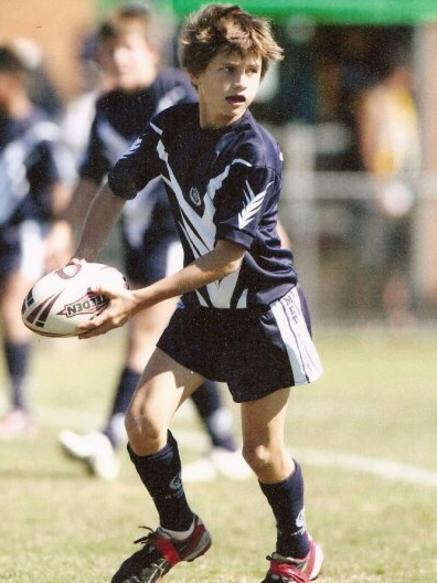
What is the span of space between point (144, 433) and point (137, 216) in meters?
3.00

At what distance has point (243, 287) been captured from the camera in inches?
202

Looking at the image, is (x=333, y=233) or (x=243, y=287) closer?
(x=243, y=287)

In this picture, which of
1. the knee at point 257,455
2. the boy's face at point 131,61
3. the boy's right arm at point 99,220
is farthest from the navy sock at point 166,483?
the boy's face at point 131,61

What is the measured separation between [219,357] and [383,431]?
4132 millimetres

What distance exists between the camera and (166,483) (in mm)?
5164

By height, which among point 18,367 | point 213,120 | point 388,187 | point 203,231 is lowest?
point 388,187

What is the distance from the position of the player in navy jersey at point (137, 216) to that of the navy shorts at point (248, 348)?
2.50m

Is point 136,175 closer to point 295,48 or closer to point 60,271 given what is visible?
point 60,271

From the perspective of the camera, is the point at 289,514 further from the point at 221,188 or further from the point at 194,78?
the point at 194,78

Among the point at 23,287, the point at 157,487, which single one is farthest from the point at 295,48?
the point at 157,487

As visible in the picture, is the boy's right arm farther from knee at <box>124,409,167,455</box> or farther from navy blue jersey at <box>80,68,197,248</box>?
navy blue jersey at <box>80,68,197,248</box>

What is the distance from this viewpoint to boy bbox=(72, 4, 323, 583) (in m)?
4.95

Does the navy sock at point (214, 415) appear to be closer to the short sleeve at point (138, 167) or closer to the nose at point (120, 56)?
the nose at point (120, 56)

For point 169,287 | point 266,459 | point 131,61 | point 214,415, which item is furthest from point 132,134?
point 169,287
